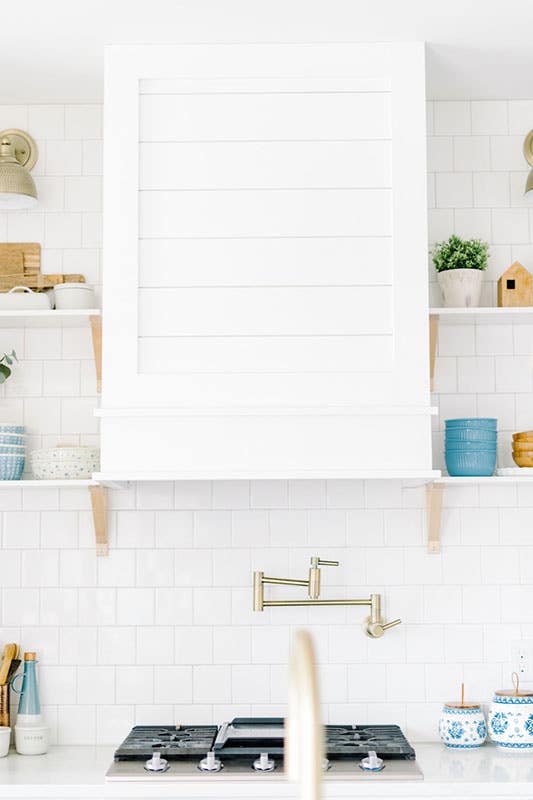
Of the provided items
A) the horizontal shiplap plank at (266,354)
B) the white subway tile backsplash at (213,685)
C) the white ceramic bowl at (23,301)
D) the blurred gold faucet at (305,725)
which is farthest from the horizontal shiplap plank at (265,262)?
the blurred gold faucet at (305,725)

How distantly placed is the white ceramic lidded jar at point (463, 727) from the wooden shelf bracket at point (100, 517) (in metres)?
1.13

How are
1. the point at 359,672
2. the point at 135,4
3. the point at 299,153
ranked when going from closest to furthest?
the point at 135,4 → the point at 299,153 → the point at 359,672

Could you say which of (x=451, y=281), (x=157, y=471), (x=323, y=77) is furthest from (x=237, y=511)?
(x=323, y=77)

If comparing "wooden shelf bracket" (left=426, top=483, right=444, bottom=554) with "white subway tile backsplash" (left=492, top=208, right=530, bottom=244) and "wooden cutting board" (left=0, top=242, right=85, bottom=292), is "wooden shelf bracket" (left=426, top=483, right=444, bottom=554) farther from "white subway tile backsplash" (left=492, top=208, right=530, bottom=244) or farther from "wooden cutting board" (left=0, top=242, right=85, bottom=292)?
"wooden cutting board" (left=0, top=242, right=85, bottom=292)

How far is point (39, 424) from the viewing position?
3176mm

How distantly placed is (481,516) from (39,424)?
4.59 ft

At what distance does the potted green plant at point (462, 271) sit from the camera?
3025 millimetres

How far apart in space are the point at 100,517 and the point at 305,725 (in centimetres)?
250

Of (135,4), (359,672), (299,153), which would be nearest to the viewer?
(135,4)

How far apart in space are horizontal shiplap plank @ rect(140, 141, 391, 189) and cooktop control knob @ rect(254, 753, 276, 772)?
154 centimetres

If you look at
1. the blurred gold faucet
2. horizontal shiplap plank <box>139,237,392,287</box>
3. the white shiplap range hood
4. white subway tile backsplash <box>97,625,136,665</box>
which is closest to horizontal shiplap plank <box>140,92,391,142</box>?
the white shiplap range hood

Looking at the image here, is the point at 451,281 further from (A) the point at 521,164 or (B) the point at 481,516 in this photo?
(B) the point at 481,516

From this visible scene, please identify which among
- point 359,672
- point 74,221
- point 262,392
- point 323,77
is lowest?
point 359,672

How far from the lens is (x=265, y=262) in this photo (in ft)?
9.32
